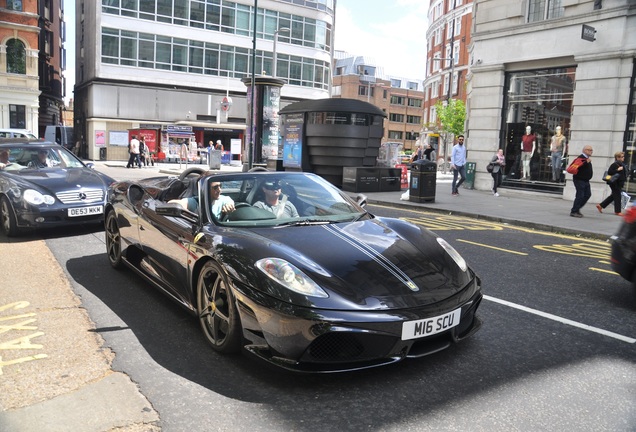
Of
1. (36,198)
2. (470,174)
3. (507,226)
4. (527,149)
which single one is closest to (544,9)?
(527,149)

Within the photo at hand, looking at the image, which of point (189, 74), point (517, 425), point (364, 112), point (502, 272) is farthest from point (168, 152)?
point (517, 425)

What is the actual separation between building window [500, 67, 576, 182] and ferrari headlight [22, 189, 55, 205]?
15612mm

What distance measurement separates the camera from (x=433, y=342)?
3309mm

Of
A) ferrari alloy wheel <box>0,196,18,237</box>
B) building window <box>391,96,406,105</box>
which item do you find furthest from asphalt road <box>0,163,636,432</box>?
building window <box>391,96,406,105</box>

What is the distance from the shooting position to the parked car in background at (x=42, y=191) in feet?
25.3

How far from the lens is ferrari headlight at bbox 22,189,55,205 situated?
7.68 m

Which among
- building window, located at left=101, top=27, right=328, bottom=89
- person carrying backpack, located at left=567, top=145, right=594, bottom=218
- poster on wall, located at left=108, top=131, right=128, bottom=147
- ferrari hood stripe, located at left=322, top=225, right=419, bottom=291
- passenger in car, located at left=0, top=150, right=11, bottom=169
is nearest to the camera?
ferrari hood stripe, located at left=322, top=225, right=419, bottom=291

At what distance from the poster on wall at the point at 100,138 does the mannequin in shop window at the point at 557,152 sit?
35.4 meters

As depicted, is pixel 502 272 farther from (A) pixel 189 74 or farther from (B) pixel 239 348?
(A) pixel 189 74

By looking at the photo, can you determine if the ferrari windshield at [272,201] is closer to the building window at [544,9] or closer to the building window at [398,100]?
the building window at [544,9]

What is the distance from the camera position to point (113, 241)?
6.10 m

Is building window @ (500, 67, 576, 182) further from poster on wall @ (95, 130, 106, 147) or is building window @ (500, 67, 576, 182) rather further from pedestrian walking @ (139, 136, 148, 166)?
poster on wall @ (95, 130, 106, 147)

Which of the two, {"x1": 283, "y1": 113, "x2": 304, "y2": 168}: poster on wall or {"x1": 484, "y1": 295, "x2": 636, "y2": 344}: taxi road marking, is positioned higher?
{"x1": 283, "y1": 113, "x2": 304, "y2": 168}: poster on wall

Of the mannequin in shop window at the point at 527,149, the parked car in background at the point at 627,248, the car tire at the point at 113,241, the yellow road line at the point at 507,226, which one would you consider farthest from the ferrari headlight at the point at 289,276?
the mannequin in shop window at the point at 527,149
